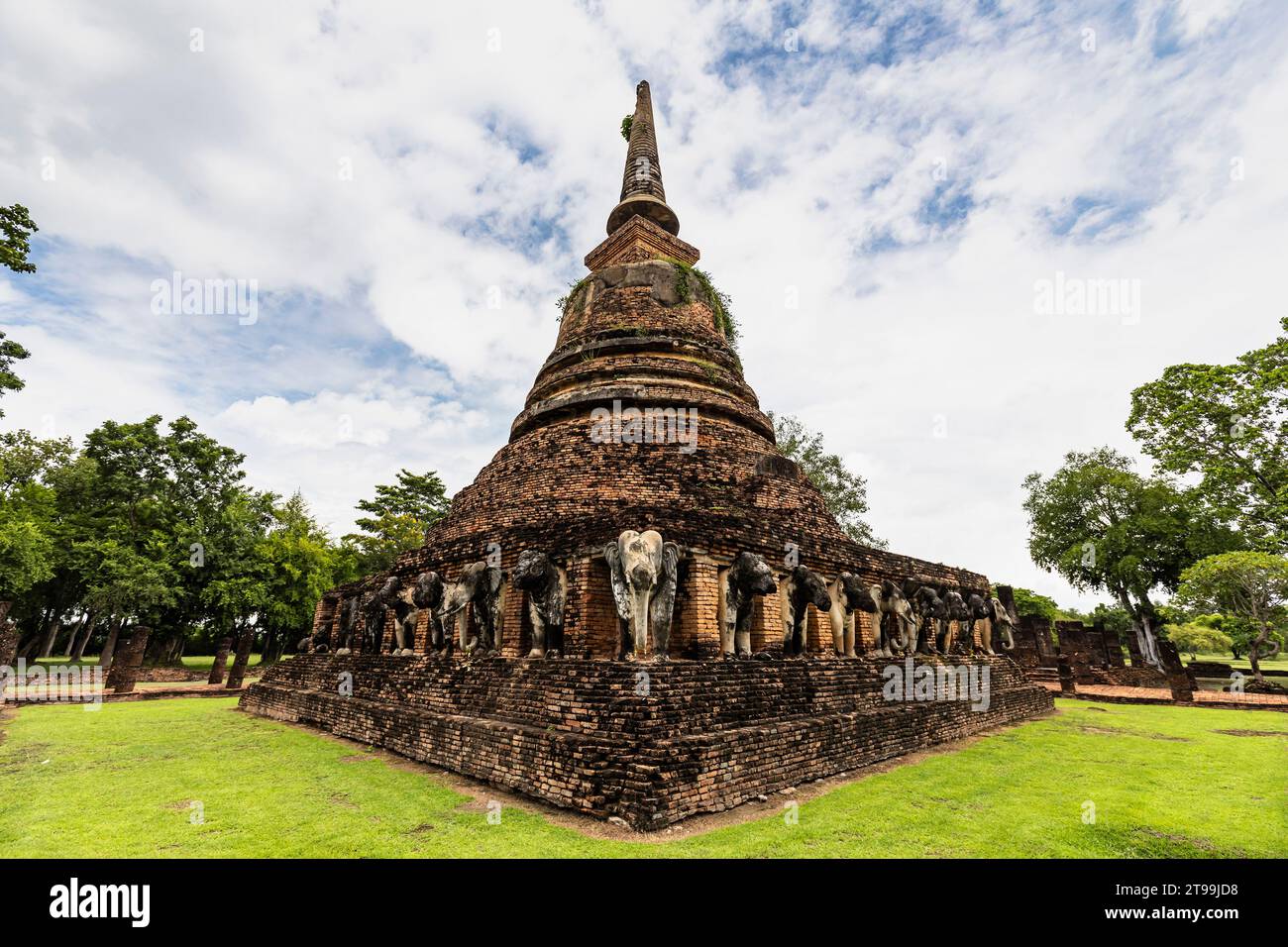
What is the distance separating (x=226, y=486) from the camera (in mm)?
28906

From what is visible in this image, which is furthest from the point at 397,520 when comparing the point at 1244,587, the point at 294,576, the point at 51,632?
the point at 1244,587

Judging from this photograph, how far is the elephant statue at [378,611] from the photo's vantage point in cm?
1018

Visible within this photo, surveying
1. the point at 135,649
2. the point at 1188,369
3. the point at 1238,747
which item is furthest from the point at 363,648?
the point at 1188,369

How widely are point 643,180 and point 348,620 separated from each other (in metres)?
14.9

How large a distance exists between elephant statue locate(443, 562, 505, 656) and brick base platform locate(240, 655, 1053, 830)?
402 millimetres

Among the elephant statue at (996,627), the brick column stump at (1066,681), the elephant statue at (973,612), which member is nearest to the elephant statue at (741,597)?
the elephant statue at (973,612)

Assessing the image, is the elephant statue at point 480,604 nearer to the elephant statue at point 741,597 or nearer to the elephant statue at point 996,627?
the elephant statue at point 741,597

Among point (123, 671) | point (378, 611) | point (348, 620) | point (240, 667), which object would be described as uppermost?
point (378, 611)

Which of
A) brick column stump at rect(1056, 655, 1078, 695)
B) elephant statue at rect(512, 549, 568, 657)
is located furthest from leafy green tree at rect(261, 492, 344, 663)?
brick column stump at rect(1056, 655, 1078, 695)

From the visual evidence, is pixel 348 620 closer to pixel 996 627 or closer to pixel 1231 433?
pixel 996 627

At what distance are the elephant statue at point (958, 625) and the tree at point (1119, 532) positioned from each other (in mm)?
19690

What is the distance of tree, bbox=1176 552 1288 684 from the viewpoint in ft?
56.6

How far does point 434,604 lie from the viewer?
905cm

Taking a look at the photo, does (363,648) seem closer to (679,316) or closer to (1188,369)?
(679,316)
